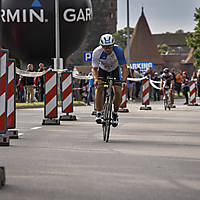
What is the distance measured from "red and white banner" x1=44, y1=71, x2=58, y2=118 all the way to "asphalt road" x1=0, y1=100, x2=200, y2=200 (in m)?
2.52

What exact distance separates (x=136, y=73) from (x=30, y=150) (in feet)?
82.7

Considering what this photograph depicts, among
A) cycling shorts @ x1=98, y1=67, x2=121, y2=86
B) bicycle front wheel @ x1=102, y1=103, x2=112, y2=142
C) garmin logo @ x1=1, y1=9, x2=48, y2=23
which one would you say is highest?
garmin logo @ x1=1, y1=9, x2=48, y2=23

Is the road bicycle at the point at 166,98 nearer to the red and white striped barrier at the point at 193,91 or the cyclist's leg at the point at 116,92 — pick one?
the red and white striped barrier at the point at 193,91

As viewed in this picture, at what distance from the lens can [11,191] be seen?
255 inches

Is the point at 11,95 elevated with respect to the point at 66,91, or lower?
elevated

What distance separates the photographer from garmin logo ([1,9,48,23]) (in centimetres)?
3853

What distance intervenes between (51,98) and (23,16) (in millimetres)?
22673

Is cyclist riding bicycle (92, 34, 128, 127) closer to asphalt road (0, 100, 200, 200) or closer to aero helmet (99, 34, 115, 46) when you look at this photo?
aero helmet (99, 34, 115, 46)

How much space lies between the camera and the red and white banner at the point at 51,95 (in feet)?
54.3

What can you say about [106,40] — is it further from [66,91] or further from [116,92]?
[66,91]

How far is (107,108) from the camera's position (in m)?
A: 12.1

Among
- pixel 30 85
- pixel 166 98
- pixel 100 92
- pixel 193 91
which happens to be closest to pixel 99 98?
pixel 100 92

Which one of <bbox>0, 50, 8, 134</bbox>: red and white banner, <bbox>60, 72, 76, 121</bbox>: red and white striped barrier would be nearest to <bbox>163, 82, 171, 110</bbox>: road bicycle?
<bbox>60, 72, 76, 121</bbox>: red and white striped barrier

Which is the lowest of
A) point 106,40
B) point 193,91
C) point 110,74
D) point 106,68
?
→ point 193,91
